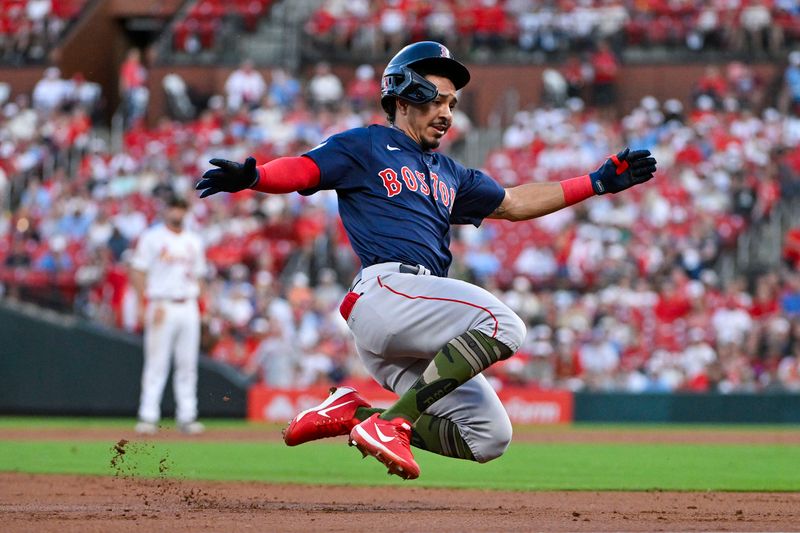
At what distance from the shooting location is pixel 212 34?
24188mm

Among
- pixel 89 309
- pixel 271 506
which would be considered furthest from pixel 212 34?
pixel 271 506

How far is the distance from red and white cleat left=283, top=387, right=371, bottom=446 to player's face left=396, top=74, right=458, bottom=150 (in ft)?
4.29

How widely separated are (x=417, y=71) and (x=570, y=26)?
16452 mm

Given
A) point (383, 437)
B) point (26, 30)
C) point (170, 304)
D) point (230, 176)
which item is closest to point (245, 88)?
point (26, 30)

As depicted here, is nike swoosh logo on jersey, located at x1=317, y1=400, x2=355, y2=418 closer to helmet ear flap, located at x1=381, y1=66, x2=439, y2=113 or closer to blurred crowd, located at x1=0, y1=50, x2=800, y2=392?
helmet ear flap, located at x1=381, y1=66, x2=439, y2=113

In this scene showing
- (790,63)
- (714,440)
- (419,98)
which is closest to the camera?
(419,98)

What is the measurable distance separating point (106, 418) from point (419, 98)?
10.5 meters

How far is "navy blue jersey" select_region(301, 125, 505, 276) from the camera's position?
6.20m

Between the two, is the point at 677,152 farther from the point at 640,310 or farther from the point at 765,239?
the point at 640,310

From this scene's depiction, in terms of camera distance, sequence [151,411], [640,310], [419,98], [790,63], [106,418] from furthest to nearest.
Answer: [790,63], [640,310], [106,418], [151,411], [419,98]

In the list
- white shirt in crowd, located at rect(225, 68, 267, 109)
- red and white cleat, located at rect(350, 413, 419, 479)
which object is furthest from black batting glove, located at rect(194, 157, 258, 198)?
white shirt in crowd, located at rect(225, 68, 267, 109)

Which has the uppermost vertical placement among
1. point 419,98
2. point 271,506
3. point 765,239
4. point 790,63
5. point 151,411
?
point 790,63

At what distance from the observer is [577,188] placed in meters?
6.92

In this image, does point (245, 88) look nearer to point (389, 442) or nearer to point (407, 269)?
point (407, 269)
